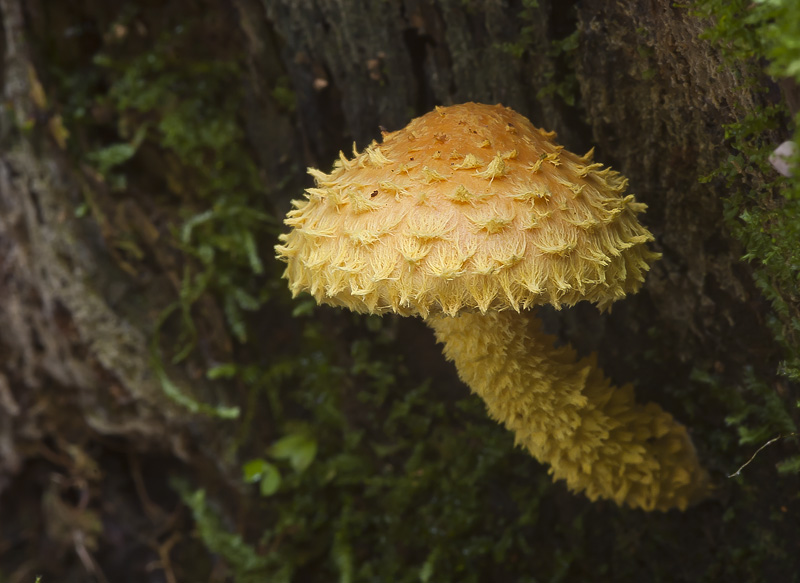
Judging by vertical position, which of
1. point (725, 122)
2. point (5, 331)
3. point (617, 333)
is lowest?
point (617, 333)

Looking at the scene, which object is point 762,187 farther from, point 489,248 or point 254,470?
point 254,470

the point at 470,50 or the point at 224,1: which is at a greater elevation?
the point at 224,1

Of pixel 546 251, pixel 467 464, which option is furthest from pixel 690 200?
pixel 467 464

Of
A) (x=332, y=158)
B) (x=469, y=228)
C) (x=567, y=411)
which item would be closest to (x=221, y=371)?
(x=332, y=158)

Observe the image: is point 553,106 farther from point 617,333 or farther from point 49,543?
point 49,543

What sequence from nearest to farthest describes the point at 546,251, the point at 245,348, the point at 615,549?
the point at 546,251 → the point at 615,549 → the point at 245,348

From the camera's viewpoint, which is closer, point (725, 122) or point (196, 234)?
point (725, 122)

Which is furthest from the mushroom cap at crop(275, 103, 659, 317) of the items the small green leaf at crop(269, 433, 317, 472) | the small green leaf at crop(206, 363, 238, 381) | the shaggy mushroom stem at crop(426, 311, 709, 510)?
the small green leaf at crop(269, 433, 317, 472)

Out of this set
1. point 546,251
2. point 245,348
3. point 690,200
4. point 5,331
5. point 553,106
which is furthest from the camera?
point 5,331
